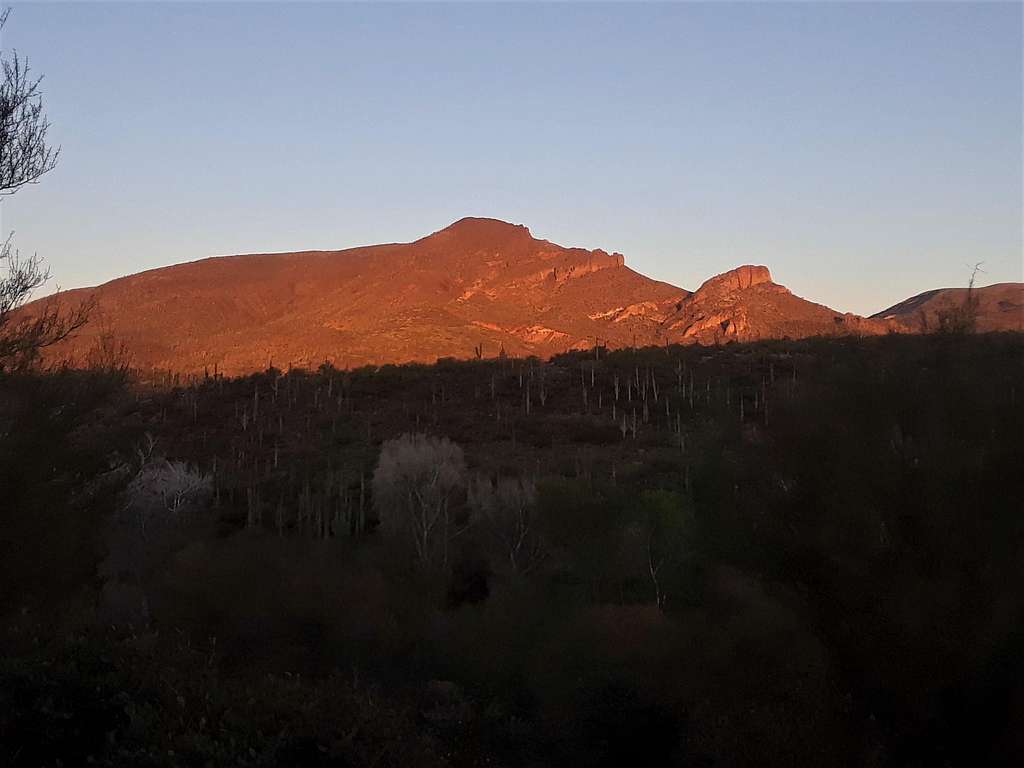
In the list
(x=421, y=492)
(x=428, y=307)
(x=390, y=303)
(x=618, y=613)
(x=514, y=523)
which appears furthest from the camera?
(x=390, y=303)

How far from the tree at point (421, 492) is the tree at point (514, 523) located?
130 centimetres

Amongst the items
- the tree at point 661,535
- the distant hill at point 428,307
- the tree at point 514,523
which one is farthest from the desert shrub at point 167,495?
the distant hill at point 428,307

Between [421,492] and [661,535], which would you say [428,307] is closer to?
[421,492]

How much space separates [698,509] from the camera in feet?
52.2

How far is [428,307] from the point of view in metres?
96.3

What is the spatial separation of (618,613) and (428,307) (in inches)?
3095

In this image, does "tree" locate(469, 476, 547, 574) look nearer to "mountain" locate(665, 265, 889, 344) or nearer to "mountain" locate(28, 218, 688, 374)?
"mountain" locate(28, 218, 688, 374)

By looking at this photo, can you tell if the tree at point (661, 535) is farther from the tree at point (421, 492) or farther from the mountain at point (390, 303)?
the mountain at point (390, 303)

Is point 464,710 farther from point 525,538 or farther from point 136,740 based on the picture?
point 525,538

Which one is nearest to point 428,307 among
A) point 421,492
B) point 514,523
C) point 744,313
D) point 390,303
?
point 390,303

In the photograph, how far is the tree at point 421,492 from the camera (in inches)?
1260

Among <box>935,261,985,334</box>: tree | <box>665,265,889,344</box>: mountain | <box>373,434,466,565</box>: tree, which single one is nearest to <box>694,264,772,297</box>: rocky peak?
<box>665,265,889,344</box>: mountain

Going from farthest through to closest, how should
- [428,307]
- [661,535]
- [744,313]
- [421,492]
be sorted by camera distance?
1. [744,313]
2. [428,307]
3. [421,492]
4. [661,535]

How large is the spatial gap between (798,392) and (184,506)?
30644 millimetres
